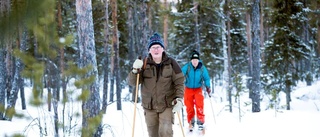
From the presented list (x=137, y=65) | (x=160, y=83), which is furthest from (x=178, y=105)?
(x=137, y=65)

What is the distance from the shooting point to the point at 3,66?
10516 mm

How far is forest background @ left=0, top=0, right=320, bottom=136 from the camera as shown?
2188mm

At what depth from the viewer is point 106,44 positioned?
14602 mm

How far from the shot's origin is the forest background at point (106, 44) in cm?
219

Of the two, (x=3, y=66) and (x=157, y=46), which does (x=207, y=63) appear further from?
(x=157, y=46)

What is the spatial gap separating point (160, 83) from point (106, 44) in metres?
10.5

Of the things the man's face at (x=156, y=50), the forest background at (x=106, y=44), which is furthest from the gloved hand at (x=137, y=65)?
the forest background at (x=106, y=44)

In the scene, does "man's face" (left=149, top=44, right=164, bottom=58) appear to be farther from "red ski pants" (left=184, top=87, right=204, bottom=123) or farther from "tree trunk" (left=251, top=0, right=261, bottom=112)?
"tree trunk" (left=251, top=0, right=261, bottom=112)

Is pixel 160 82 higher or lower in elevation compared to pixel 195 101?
higher

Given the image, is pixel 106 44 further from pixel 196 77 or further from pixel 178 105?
pixel 178 105

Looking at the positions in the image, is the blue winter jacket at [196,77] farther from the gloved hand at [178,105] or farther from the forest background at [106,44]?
the gloved hand at [178,105]

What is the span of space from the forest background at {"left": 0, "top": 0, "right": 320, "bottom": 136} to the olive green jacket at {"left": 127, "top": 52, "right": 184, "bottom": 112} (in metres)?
0.88

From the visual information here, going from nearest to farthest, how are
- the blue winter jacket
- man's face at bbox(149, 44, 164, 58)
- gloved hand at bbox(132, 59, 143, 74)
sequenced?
gloved hand at bbox(132, 59, 143, 74) → man's face at bbox(149, 44, 164, 58) → the blue winter jacket

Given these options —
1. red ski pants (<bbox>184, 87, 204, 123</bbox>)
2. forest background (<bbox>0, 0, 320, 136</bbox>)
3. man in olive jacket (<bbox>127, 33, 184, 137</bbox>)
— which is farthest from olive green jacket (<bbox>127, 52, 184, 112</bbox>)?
red ski pants (<bbox>184, 87, 204, 123</bbox>)
